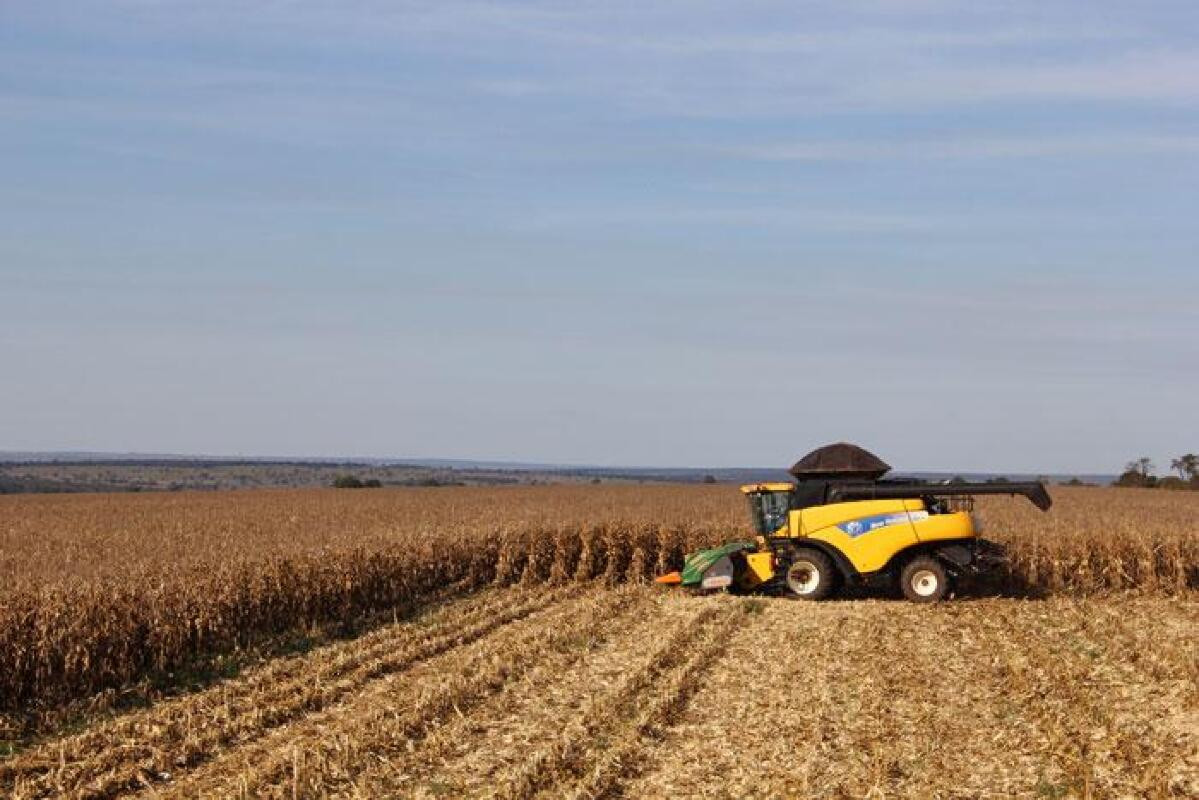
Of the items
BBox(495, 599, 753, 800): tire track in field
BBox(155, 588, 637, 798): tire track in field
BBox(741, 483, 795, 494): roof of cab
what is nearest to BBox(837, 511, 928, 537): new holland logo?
BBox(741, 483, 795, 494): roof of cab

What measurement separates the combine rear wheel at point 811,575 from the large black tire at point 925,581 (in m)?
1.07

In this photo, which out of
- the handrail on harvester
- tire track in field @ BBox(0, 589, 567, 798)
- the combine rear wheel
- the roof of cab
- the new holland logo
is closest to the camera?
tire track in field @ BBox(0, 589, 567, 798)

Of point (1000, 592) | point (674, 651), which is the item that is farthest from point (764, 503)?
point (674, 651)

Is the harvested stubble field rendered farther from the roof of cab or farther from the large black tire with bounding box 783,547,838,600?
the roof of cab

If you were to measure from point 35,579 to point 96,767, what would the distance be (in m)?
5.48

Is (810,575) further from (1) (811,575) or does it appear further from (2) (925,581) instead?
(2) (925,581)

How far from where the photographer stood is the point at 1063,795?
8938mm

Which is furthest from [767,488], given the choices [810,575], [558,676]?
[558,676]

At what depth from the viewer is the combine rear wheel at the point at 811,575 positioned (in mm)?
19188

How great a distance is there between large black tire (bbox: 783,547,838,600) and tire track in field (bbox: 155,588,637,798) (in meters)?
4.24

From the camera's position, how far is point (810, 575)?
19422 millimetres

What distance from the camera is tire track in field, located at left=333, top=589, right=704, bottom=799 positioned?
9.16 metres

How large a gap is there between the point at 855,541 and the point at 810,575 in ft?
2.95

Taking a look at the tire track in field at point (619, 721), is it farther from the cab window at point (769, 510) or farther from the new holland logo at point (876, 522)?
the cab window at point (769, 510)
